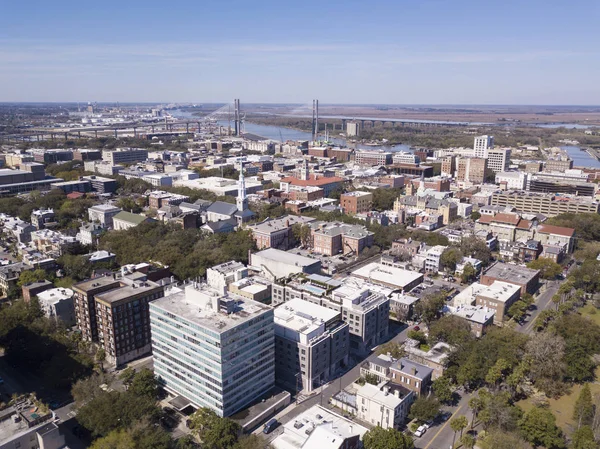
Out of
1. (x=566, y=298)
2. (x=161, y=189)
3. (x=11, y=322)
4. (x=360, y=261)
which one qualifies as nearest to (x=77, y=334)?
(x=11, y=322)

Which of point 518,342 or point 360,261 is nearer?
point 518,342

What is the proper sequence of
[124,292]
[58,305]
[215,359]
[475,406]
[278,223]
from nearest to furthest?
[215,359] < [475,406] < [124,292] < [58,305] < [278,223]

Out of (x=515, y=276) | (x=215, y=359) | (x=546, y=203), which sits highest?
(x=546, y=203)

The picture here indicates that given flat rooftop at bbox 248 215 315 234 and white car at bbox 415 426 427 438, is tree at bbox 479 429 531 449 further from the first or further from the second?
flat rooftop at bbox 248 215 315 234

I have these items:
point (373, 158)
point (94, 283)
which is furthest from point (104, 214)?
point (373, 158)

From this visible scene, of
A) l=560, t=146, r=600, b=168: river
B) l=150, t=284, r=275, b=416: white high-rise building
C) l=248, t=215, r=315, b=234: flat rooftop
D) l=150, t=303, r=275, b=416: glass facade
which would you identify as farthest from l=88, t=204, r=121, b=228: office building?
l=560, t=146, r=600, b=168: river

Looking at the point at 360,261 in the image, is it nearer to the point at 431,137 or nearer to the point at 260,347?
the point at 260,347

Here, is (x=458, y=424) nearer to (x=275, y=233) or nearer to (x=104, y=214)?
(x=275, y=233)
